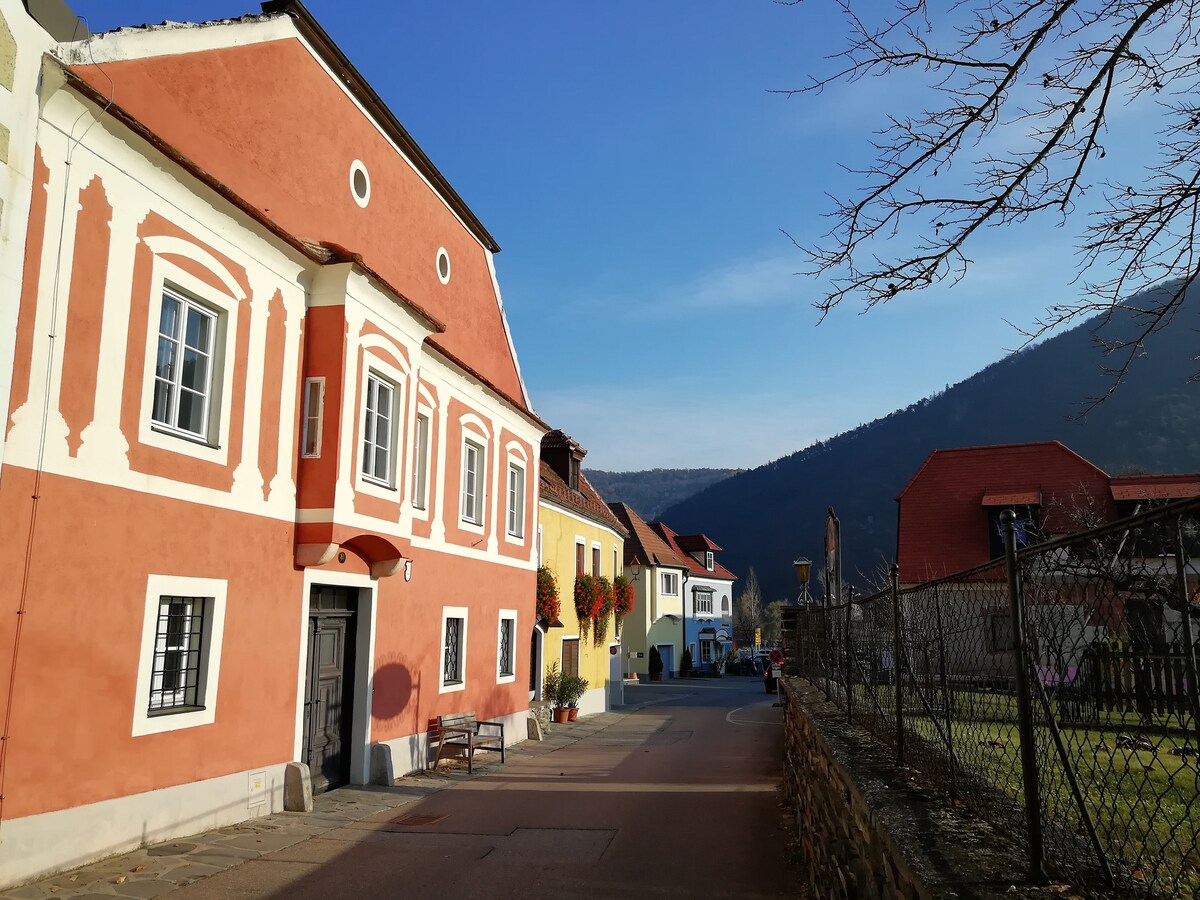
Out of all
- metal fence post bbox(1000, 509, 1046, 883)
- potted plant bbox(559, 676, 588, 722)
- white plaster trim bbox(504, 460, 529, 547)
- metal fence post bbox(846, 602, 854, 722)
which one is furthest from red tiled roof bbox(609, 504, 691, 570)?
metal fence post bbox(1000, 509, 1046, 883)

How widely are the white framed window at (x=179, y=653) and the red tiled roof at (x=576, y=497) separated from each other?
14.1 m

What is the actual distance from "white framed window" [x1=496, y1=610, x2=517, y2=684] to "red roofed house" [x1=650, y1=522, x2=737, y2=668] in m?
38.4

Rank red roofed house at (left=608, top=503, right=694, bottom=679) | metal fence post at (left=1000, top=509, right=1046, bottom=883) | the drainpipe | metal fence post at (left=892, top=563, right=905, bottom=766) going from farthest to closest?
the drainpipe → red roofed house at (left=608, top=503, right=694, bottom=679) → metal fence post at (left=892, top=563, right=905, bottom=766) → metal fence post at (left=1000, top=509, right=1046, bottom=883)

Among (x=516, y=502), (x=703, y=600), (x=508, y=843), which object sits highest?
(x=516, y=502)

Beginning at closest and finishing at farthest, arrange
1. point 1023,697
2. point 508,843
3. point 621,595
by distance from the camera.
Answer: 1. point 1023,697
2. point 508,843
3. point 621,595

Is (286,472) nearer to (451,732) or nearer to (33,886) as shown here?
(33,886)

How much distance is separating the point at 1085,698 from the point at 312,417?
10024 mm

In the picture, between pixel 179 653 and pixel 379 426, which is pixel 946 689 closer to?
pixel 179 653

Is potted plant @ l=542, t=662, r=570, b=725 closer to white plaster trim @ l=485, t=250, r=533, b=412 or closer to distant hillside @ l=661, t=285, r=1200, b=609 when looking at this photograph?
white plaster trim @ l=485, t=250, r=533, b=412

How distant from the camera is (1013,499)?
33219mm

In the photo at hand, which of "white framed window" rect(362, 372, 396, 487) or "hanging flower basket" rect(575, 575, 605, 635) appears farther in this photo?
"hanging flower basket" rect(575, 575, 605, 635)

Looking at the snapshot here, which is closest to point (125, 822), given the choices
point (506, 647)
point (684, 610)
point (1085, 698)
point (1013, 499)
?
point (1085, 698)

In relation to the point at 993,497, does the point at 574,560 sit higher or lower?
lower

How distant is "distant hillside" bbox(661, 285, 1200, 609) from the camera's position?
345 feet
